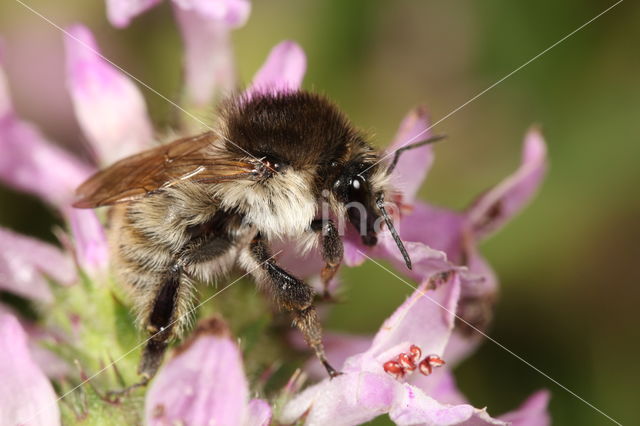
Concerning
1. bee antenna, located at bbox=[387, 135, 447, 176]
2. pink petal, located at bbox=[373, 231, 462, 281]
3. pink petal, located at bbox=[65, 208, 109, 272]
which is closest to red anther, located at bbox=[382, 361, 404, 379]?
pink petal, located at bbox=[373, 231, 462, 281]

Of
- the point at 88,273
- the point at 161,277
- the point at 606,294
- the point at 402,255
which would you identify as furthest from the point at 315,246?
the point at 606,294

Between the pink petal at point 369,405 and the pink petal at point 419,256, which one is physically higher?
the pink petal at point 419,256

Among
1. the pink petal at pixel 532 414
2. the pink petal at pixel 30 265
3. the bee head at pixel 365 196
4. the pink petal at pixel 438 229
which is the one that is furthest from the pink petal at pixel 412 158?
the pink petal at pixel 30 265

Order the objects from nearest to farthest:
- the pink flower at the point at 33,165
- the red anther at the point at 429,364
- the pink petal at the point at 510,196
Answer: the red anther at the point at 429,364
the pink petal at the point at 510,196
the pink flower at the point at 33,165

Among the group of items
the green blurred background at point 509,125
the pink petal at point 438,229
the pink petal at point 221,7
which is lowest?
the green blurred background at point 509,125

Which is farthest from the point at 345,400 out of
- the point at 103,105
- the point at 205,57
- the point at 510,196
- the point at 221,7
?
the point at 205,57

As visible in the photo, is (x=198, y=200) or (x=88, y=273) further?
(x=88, y=273)

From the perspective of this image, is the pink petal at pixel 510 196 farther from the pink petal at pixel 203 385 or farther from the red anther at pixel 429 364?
the pink petal at pixel 203 385

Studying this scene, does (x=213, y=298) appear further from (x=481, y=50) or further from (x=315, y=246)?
(x=481, y=50)
